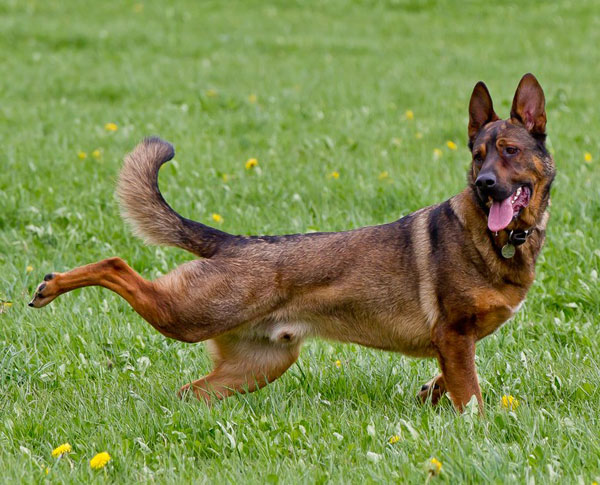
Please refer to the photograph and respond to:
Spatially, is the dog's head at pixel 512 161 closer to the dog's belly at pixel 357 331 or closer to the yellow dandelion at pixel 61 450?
the dog's belly at pixel 357 331

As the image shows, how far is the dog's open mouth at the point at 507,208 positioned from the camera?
4.14m

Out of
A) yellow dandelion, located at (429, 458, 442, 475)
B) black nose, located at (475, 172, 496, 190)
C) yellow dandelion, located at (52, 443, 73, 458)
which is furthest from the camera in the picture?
black nose, located at (475, 172, 496, 190)

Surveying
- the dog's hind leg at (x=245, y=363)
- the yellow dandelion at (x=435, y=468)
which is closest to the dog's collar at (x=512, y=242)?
the dog's hind leg at (x=245, y=363)

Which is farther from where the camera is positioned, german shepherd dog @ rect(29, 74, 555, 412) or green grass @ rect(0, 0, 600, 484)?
german shepherd dog @ rect(29, 74, 555, 412)

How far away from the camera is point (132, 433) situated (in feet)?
12.8

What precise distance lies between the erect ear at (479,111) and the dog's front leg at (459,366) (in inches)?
41.0

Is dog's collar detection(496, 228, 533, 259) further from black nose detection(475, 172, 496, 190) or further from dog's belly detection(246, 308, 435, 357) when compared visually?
dog's belly detection(246, 308, 435, 357)

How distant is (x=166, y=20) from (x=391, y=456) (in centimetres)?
1480

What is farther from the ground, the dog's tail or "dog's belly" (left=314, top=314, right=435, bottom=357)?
the dog's tail

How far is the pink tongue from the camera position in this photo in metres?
4.13

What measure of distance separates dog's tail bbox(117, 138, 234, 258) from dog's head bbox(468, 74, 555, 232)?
4.39 feet

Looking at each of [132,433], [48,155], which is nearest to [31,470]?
[132,433]

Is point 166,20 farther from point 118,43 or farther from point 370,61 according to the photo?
point 370,61

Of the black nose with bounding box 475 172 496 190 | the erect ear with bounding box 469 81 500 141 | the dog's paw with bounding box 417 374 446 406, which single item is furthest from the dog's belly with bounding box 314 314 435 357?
the erect ear with bounding box 469 81 500 141
